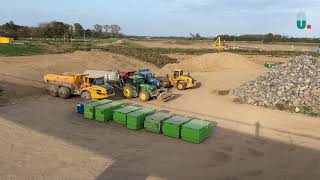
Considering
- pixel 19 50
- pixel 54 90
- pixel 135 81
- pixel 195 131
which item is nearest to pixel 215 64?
pixel 135 81

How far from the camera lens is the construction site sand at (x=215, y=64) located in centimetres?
4772

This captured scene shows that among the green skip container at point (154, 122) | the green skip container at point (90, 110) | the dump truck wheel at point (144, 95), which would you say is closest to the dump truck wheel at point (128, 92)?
the dump truck wheel at point (144, 95)

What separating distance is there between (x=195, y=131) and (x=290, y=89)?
12126mm

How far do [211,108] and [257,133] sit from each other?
232 inches

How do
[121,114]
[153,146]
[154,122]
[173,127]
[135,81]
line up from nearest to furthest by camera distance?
[153,146]
[173,127]
[154,122]
[121,114]
[135,81]

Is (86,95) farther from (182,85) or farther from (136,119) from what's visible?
(182,85)

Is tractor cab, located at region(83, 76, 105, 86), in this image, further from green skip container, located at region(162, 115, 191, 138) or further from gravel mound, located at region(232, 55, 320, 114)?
gravel mound, located at region(232, 55, 320, 114)

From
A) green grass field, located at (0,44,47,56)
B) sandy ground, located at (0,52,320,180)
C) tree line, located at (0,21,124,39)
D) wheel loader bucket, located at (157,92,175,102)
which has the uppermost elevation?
tree line, located at (0,21,124,39)

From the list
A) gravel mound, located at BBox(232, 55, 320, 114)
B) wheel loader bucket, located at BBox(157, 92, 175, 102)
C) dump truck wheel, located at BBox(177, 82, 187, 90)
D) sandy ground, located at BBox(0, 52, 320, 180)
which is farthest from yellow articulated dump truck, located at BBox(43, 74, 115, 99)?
gravel mound, located at BBox(232, 55, 320, 114)

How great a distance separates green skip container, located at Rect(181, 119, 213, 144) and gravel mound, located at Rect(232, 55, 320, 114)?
9.09 meters

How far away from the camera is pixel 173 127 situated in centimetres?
1694

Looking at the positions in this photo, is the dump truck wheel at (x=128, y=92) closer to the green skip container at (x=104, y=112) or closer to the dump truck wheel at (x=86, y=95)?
the dump truck wheel at (x=86, y=95)

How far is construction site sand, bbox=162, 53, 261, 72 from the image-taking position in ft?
157

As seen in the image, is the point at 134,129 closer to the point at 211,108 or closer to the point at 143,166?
the point at 143,166
